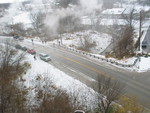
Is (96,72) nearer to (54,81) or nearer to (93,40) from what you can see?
(54,81)

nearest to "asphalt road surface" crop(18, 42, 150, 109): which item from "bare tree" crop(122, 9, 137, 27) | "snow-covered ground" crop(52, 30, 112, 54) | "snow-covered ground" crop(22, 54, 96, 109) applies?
"snow-covered ground" crop(22, 54, 96, 109)

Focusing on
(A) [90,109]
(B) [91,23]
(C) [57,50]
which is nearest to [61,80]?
(A) [90,109]

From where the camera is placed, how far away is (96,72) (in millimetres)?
19750

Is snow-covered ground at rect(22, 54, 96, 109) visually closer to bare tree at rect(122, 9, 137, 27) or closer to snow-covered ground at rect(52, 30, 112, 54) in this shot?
snow-covered ground at rect(52, 30, 112, 54)

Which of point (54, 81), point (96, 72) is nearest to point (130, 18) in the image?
point (96, 72)

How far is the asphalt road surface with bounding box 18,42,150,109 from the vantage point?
49.4 ft

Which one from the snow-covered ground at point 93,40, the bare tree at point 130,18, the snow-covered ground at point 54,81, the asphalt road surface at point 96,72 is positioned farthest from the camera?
the bare tree at point 130,18

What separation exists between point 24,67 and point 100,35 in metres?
28.6

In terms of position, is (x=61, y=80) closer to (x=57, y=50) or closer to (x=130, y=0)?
(x=57, y=50)

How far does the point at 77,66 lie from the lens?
22.2 meters

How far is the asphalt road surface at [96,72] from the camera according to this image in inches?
593

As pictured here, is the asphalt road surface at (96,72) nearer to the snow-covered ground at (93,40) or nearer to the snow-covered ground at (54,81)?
the snow-covered ground at (54,81)

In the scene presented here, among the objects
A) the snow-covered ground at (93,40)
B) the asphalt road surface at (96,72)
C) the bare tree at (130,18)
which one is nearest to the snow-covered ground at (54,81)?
the asphalt road surface at (96,72)

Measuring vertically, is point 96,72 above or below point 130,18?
below
